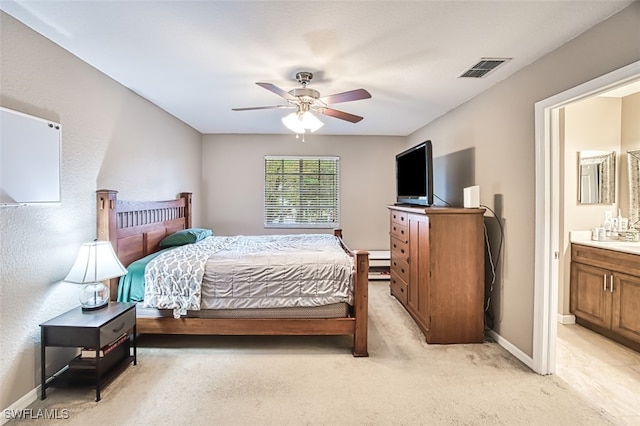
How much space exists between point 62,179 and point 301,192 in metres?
3.81

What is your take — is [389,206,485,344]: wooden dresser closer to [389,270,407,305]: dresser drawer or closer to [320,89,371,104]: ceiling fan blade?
[389,270,407,305]: dresser drawer

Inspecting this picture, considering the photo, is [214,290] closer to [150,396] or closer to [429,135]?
[150,396]

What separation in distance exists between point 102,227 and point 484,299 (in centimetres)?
376

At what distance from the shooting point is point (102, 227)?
281cm

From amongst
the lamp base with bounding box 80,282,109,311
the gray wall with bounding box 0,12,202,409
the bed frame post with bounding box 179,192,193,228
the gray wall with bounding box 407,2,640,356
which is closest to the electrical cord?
the gray wall with bounding box 407,2,640,356

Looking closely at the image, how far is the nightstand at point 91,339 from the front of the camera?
2162mm

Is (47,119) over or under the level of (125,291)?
over

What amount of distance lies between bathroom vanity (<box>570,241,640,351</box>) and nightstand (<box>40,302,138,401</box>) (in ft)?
14.4

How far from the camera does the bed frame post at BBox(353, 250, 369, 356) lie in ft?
9.23

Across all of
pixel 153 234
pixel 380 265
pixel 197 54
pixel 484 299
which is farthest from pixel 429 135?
pixel 153 234

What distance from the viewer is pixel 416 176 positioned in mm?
3850

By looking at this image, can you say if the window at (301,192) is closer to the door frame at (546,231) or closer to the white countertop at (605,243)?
the white countertop at (605,243)
